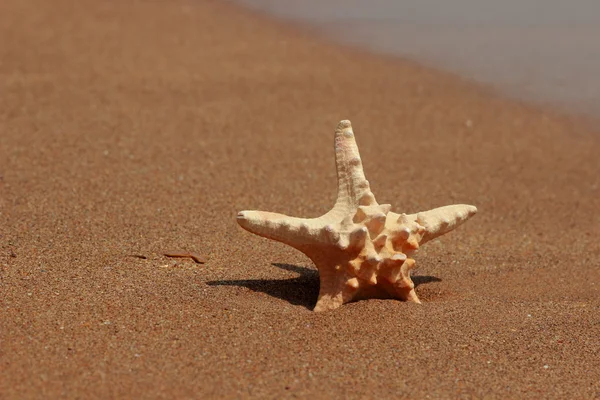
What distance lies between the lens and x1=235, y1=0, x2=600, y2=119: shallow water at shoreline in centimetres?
910

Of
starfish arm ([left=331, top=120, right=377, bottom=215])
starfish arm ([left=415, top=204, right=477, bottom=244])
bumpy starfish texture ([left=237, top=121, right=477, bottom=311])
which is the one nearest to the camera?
bumpy starfish texture ([left=237, top=121, right=477, bottom=311])

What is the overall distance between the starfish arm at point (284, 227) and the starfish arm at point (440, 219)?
50 cm

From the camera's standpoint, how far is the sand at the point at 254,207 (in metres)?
3.55

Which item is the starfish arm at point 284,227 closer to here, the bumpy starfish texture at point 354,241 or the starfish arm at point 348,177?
the bumpy starfish texture at point 354,241

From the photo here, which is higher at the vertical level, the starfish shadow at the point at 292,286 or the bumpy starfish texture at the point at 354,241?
the bumpy starfish texture at the point at 354,241

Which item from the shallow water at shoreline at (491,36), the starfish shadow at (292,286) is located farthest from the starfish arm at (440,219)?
the shallow water at shoreline at (491,36)

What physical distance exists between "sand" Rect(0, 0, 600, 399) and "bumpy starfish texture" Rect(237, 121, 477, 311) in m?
0.09

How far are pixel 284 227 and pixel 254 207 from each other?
1843mm

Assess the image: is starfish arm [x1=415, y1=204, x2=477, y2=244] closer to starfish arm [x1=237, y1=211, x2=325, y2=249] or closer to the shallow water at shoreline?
starfish arm [x1=237, y1=211, x2=325, y2=249]

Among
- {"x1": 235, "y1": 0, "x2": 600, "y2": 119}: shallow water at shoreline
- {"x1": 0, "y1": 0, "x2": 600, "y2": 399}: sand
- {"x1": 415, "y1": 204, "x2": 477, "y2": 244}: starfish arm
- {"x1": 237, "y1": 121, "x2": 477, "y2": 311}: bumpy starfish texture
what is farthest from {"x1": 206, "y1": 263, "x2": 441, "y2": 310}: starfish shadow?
{"x1": 235, "y1": 0, "x2": 600, "y2": 119}: shallow water at shoreline

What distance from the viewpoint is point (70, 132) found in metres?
6.98

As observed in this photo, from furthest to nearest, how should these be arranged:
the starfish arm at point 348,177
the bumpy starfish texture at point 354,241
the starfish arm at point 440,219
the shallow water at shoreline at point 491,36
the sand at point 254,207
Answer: the shallow water at shoreline at point 491,36 → the starfish arm at point 440,219 → the starfish arm at point 348,177 → the bumpy starfish texture at point 354,241 → the sand at point 254,207

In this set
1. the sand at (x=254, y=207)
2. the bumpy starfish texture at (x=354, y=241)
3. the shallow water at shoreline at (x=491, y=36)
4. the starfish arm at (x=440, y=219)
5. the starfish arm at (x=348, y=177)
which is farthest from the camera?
the shallow water at shoreline at (x=491, y=36)

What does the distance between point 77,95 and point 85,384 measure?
16.6 feet
